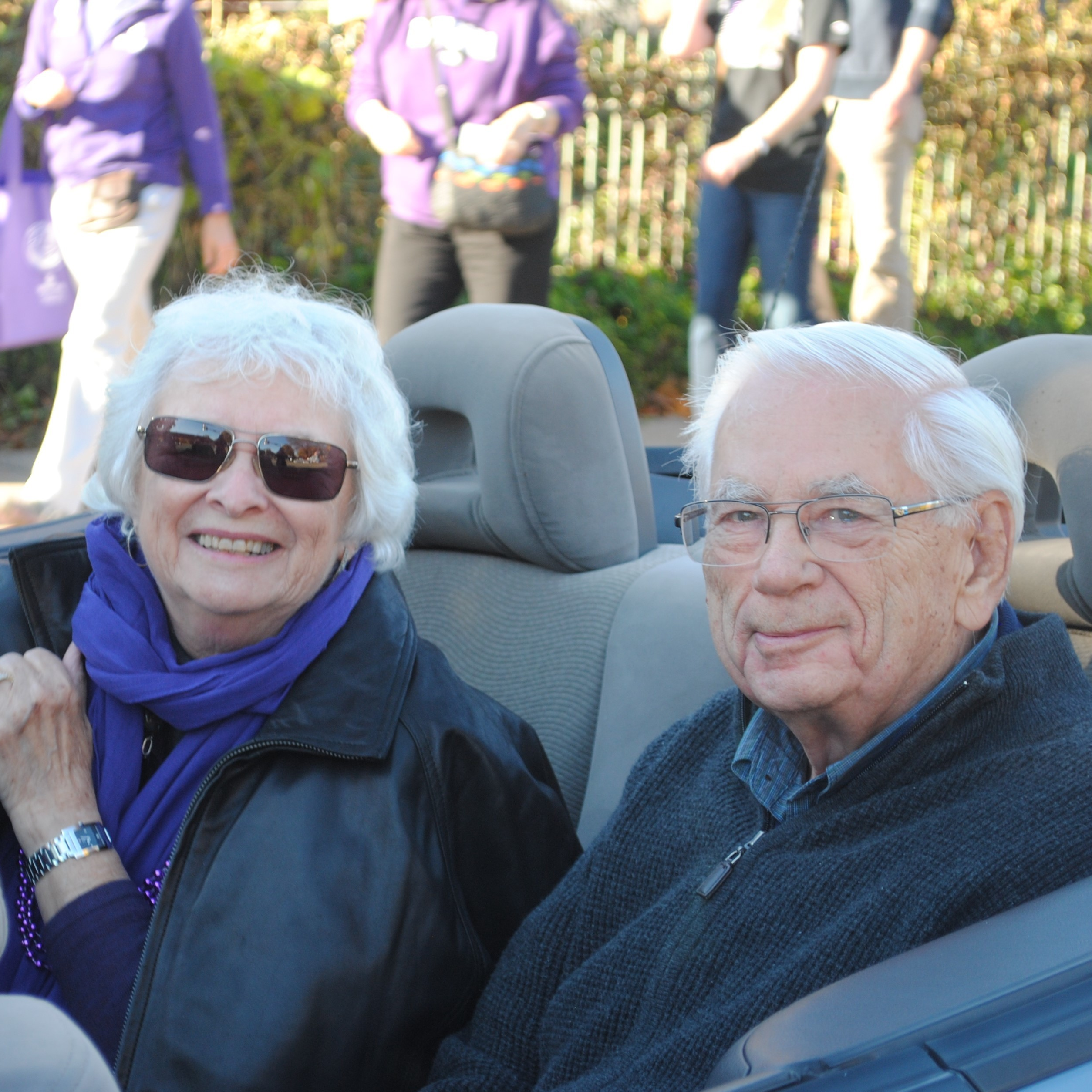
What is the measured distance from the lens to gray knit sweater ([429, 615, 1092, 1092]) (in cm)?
127

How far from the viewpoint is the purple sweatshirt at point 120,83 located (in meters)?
4.30

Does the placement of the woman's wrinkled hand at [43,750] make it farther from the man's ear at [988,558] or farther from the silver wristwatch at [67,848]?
the man's ear at [988,558]

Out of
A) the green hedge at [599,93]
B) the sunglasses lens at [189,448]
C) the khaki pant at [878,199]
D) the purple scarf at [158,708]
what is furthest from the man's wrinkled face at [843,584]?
the green hedge at [599,93]

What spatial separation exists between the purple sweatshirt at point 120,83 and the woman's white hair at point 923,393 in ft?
10.8

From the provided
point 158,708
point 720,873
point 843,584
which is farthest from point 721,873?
point 158,708

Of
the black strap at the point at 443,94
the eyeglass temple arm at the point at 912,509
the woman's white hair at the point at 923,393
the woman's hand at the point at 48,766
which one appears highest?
the black strap at the point at 443,94

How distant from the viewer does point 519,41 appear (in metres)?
4.06

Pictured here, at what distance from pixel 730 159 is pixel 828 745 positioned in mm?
2910

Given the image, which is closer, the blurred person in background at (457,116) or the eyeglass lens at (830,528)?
the eyeglass lens at (830,528)

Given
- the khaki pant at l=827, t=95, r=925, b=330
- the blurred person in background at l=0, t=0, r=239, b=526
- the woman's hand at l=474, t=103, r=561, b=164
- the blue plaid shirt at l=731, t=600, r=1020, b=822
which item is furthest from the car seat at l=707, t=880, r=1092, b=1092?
the blurred person in background at l=0, t=0, r=239, b=526

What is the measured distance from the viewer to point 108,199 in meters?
4.38

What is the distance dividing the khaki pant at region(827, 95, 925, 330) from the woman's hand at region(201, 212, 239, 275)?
200cm

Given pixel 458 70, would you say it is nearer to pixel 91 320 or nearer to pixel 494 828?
pixel 91 320

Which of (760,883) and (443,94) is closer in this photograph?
(760,883)
